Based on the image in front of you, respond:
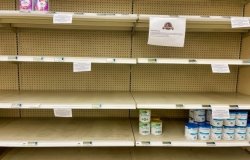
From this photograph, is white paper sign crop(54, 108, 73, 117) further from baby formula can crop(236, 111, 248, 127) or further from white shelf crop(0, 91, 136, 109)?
baby formula can crop(236, 111, 248, 127)

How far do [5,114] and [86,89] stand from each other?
0.82 m

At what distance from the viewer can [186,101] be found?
5.69 ft

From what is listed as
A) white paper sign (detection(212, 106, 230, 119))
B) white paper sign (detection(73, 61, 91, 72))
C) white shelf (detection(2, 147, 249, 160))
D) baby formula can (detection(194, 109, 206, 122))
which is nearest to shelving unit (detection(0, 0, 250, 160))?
white shelf (detection(2, 147, 249, 160))

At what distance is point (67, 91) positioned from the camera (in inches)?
82.8

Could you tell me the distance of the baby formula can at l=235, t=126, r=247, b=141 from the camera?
1.72 m

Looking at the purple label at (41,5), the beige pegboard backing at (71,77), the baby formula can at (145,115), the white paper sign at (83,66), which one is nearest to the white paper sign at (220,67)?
the baby formula can at (145,115)

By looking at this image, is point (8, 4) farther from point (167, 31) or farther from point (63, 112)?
point (167, 31)

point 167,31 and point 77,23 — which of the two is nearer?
point 167,31

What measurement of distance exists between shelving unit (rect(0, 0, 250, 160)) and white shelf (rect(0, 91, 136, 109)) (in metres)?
0.02

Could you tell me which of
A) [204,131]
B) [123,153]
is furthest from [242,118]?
[123,153]

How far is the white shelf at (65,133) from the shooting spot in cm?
163

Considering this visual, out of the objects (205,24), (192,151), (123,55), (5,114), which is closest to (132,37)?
(123,55)

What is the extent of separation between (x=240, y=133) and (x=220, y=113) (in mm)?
280

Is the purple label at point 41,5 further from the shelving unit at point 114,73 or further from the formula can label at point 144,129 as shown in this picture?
the formula can label at point 144,129
